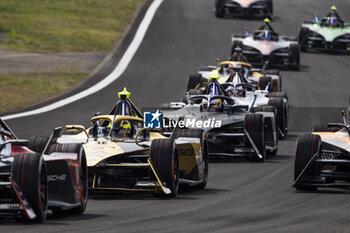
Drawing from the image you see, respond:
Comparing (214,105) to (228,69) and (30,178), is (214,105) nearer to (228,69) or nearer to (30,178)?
(228,69)

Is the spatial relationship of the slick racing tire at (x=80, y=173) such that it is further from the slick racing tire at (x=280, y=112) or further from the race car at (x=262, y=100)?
the slick racing tire at (x=280, y=112)

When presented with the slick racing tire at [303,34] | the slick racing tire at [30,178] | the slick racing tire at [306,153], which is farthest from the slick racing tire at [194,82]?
the slick racing tire at [30,178]

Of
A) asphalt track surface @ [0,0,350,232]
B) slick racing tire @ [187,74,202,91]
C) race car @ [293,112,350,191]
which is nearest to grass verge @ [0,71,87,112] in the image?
asphalt track surface @ [0,0,350,232]

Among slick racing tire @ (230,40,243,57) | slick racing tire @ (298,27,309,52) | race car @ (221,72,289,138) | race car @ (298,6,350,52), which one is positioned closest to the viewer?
race car @ (221,72,289,138)

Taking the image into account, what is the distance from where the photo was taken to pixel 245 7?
50906 millimetres

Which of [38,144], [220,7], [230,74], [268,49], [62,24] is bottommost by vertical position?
[62,24]

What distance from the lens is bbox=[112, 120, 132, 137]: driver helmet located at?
15180mm

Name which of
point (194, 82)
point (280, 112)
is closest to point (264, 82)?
point (194, 82)

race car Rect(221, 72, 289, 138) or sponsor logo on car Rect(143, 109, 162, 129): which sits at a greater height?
sponsor logo on car Rect(143, 109, 162, 129)

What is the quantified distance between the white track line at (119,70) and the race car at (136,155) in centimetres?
981

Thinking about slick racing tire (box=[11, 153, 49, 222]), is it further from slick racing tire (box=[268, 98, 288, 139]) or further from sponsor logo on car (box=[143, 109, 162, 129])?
slick racing tire (box=[268, 98, 288, 139])

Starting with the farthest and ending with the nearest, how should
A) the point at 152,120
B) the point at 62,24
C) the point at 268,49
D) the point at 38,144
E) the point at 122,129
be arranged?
the point at 62,24
the point at 268,49
the point at 122,129
the point at 152,120
the point at 38,144

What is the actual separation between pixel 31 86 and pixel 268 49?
10.9 metres

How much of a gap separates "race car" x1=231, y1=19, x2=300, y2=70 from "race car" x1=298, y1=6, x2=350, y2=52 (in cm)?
434
